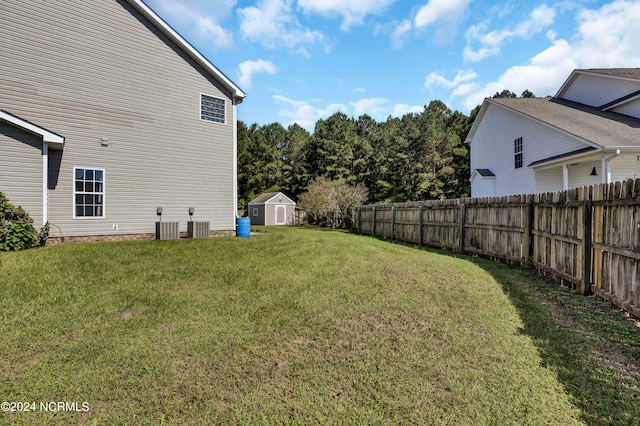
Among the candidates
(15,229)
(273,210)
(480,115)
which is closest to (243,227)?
(15,229)

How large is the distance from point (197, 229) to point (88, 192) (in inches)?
141

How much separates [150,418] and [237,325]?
1541 millimetres

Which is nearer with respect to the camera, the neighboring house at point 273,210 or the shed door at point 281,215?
the neighboring house at point 273,210

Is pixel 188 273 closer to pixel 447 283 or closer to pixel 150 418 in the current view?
pixel 150 418

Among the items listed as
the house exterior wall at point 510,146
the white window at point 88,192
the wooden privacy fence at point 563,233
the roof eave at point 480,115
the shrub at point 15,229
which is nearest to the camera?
the wooden privacy fence at point 563,233

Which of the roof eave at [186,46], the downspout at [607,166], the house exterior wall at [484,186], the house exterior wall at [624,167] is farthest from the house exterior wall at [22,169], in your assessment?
the house exterior wall at [484,186]

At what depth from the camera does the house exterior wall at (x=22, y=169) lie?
26.9 ft

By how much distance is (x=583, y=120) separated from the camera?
13914 millimetres

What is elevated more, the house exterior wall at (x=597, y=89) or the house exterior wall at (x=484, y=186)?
the house exterior wall at (x=597, y=89)

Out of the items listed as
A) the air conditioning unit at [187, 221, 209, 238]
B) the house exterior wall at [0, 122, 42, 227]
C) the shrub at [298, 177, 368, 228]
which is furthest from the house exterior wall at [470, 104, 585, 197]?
the house exterior wall at [0, 122, 42, 227]

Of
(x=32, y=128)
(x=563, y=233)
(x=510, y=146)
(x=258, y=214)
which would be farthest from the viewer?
(x=258, y=214)

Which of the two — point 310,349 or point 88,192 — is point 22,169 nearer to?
point 88,192

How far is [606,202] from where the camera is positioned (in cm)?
461

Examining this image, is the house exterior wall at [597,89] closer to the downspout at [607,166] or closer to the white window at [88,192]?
the downspout at [607,166]
